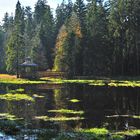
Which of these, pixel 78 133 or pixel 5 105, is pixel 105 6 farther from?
pixel 78 133

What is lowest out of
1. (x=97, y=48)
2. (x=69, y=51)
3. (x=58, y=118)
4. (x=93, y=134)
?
(x=93, y=134)

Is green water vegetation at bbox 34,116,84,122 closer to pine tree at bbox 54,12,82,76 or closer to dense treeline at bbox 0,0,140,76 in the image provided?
dense treeline at bbox 0,0,140,76

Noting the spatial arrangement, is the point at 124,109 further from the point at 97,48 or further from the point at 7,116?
the point at 97,48

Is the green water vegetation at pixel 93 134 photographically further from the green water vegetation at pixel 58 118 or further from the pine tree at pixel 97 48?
the pine tree at pixel 97 48

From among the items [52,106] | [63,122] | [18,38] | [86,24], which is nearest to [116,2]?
[86,24]

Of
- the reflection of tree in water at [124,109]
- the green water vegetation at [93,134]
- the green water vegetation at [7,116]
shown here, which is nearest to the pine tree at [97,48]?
the reflection of tree in water at [124,109]


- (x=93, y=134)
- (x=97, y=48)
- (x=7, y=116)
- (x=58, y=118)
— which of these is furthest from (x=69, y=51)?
(x=93, y=134)

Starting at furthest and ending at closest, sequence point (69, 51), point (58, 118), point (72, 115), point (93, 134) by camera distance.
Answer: point (69, 51) < point (72, 115) < point (58, 118) < point (93, 134)

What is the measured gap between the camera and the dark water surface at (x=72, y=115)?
2507 cm

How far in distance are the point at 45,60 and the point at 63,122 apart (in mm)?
75366

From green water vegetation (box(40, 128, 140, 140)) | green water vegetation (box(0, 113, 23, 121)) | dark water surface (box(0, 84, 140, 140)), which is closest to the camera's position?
green water vegetation (box(40, 128, 140, 140))

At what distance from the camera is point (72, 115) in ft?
107

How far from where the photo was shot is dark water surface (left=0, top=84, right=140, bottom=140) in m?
25.1

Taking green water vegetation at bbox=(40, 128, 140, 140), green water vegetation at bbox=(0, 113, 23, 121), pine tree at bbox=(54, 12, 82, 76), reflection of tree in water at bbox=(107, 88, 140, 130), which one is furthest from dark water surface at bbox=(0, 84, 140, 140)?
pine tree at bbox=(54, 12, 82, 76)
